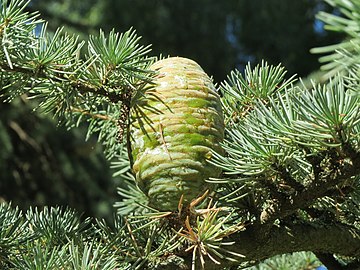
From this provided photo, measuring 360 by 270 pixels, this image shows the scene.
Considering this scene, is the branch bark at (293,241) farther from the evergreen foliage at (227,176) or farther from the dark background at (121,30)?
the dark background at (121,30)

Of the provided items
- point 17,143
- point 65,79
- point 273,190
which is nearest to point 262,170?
point 273,190

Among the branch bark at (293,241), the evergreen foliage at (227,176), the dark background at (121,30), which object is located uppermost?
the dark background at (121,30)

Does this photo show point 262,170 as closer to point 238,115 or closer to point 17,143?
point 238,115

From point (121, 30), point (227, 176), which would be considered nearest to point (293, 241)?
point (227, 176)

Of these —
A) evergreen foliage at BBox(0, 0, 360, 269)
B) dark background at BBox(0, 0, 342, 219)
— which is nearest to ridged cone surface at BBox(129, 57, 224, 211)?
evergreen foliage at BBox(0, 0, 360, 269)

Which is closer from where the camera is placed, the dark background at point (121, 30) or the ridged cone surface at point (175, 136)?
the ridged cone surface at point (175, 136)

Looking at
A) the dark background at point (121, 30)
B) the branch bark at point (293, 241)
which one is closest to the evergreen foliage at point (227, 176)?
the branch bark at point (293, 241)

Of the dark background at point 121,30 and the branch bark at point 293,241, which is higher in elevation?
the dark background at point 121,30
